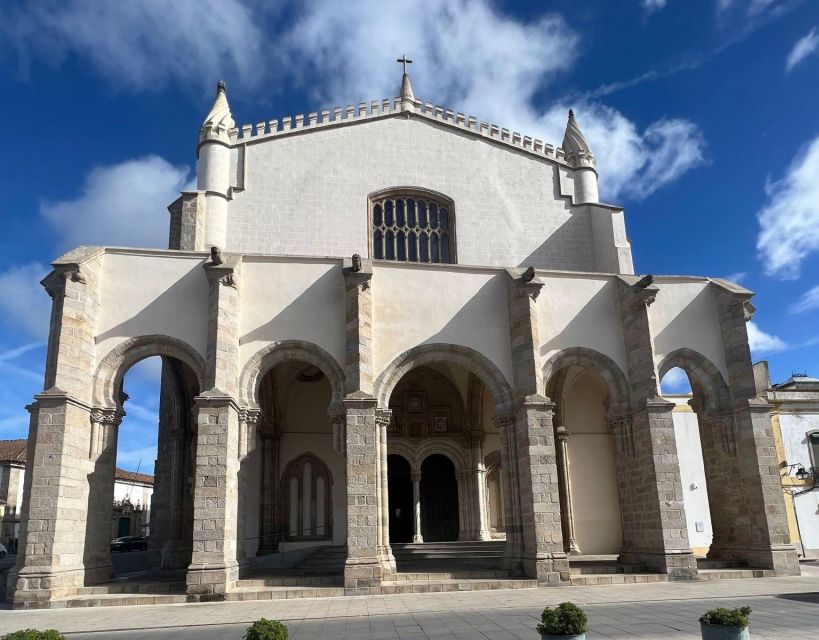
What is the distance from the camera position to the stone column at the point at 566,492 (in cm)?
2127

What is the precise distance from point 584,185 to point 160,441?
1674 cm

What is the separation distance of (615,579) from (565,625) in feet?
32.4

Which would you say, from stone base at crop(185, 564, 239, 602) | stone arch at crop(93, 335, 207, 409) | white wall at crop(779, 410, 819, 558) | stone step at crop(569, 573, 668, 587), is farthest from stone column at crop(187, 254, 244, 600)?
white wall at crop(779, 410, 819, 558)

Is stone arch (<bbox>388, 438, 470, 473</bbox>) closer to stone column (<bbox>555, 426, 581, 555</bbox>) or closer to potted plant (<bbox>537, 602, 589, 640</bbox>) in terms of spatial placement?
stone column (<bbox>555, 426, 581, 555</bbox>)

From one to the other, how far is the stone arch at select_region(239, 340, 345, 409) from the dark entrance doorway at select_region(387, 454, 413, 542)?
26.5 ft

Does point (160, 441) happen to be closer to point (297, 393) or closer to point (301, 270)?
point (297, 393)

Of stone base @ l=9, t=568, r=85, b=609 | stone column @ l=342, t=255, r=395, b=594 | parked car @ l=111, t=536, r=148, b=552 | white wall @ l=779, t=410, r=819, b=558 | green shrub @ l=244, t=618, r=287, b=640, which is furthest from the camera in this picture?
→ parked car @ l=111, t=536, r=148, b=552

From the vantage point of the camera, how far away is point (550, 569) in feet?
50.5

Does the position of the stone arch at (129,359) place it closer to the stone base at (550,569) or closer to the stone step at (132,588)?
the stone step at (132,588)

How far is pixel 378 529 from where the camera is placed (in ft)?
50.6

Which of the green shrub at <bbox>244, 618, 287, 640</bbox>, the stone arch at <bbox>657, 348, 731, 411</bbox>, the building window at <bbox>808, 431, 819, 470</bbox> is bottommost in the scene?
the green shrub at <bbox>244, 618, 287, 640</bbox>

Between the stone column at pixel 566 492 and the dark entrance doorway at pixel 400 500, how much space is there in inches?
209

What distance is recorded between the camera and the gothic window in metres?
21.5

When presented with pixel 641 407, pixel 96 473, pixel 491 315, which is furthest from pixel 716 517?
pixel 96 473
